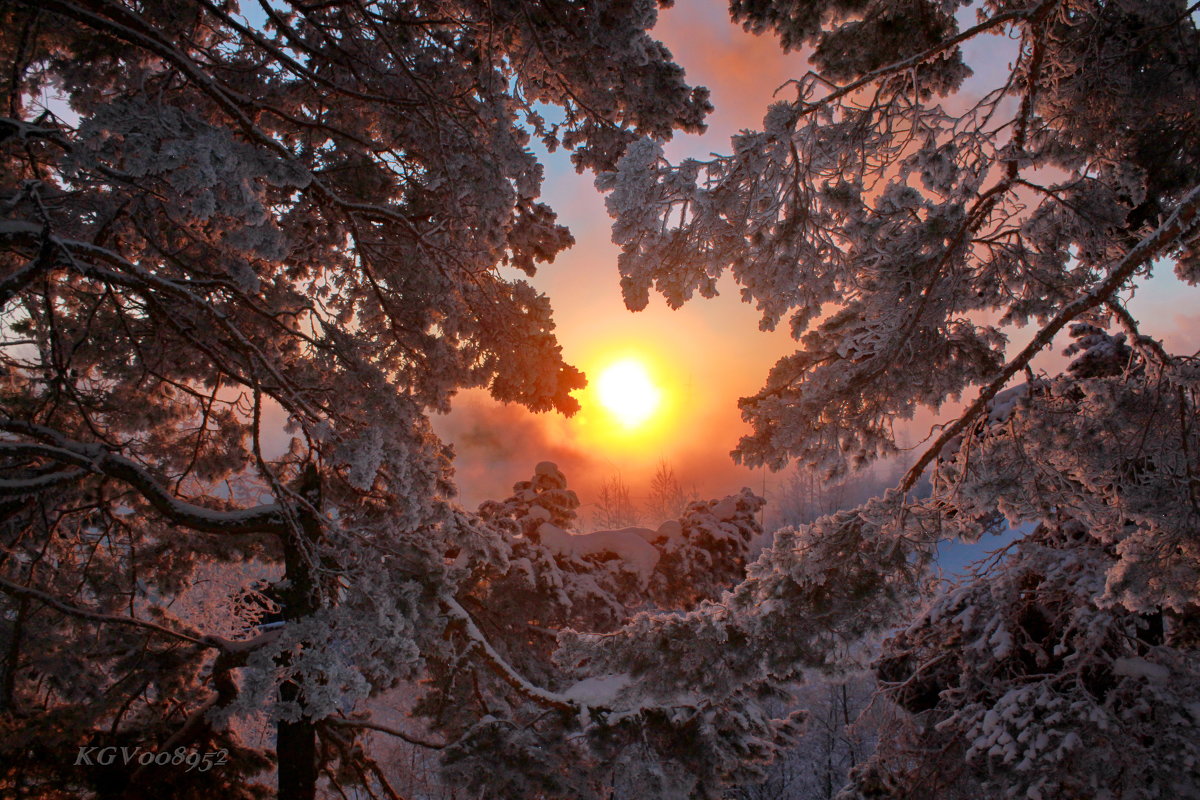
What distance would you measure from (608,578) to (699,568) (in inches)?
111

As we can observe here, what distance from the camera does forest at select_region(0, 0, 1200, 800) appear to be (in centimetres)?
317

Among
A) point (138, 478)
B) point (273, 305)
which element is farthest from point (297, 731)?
point (273, 305)

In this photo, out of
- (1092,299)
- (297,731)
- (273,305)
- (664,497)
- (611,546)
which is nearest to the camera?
(1092,299)

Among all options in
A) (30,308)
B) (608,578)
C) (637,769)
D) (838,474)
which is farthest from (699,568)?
(30,308)

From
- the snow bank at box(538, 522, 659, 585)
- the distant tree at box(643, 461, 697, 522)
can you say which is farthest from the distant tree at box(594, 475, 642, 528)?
the snow bank at box(538, 522, 659, 585)

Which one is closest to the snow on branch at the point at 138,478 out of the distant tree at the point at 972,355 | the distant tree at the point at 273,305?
the distant tree at the point at 273,305

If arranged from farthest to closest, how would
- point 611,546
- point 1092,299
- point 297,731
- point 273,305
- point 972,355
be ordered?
1. point 611,546
2. point 297,731
3. point 273,305
4. point 972,355
5. point 1092,299

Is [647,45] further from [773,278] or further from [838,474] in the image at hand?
[838,474]

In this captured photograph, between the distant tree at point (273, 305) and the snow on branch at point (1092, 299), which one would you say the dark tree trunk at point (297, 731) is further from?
the snow on branch at point (1092, 299)

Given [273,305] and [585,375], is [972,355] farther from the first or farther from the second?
[273,305]

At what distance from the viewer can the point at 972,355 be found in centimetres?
374

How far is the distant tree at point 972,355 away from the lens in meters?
3.12

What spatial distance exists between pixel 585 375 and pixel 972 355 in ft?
11.9

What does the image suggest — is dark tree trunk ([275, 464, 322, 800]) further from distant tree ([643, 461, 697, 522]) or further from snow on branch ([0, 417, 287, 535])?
distant tree ([643, 461, 697, 522])
